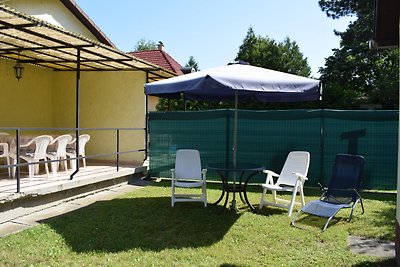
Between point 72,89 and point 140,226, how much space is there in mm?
7193

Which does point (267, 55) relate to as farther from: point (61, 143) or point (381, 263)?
point (381, 263)

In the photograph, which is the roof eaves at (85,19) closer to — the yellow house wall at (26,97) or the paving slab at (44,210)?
the yellow house wall at (26,97)

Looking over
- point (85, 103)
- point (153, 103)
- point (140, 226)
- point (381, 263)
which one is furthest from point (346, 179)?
point (153, 103)

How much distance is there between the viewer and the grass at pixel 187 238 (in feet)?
13.5

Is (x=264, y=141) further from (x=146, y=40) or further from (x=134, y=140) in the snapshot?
(x=146, y=40)

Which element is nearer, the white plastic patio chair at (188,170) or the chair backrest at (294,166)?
the chair backrest at (294,166)

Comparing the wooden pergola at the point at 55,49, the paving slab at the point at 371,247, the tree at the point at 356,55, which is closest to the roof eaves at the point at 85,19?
the wooden pergola at the point at 55,49

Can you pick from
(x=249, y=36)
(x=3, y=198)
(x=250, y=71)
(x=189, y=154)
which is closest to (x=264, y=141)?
(x=189, y=154)

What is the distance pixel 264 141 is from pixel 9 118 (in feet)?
21.9

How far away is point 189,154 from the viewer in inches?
276

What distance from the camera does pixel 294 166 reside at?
672 cm

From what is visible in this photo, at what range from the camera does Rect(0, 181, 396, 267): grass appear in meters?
4.11

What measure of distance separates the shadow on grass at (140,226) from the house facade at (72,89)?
3533 mm

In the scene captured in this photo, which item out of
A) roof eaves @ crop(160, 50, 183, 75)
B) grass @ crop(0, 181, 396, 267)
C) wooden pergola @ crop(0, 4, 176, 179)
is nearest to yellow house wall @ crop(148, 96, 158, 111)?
roof eaves @ crop(160, 50, 183, 75)
